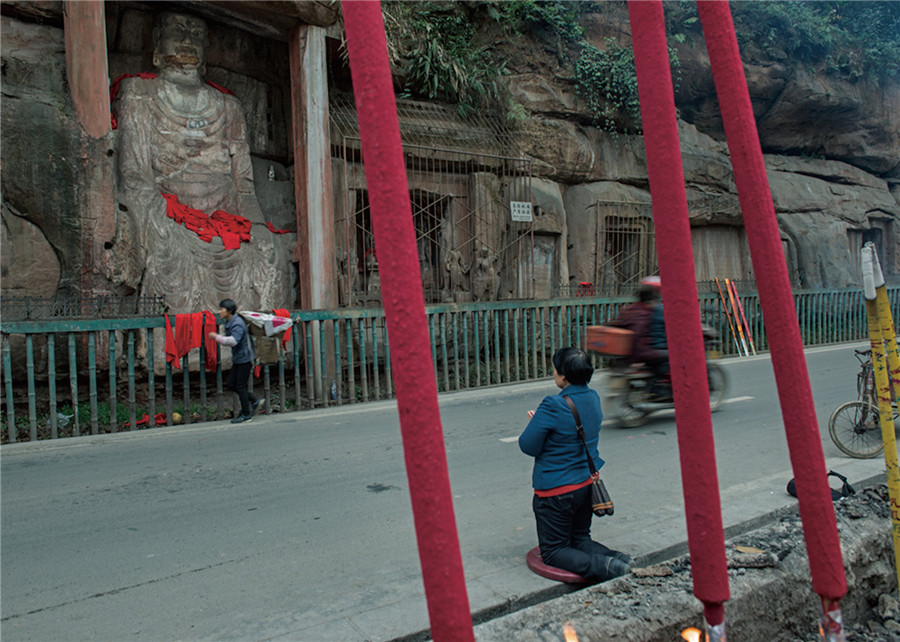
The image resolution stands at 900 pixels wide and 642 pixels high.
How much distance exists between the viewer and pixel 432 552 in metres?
1.09

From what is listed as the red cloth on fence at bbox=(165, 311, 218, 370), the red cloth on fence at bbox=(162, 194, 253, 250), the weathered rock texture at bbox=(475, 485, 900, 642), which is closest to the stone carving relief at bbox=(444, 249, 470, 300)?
the red cloth on fence at bbox=(162, 194, 253, 250)

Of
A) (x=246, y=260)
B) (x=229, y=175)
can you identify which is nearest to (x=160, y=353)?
(x=246, y=260)

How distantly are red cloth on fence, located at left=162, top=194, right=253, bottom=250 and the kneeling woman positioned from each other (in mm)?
8747

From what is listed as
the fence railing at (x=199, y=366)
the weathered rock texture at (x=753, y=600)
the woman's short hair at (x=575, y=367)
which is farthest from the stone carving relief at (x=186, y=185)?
the weathered rock texture at (x=753, y=600)

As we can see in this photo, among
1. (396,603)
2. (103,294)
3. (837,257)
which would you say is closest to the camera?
(396,603)

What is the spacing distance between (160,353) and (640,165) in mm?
12034

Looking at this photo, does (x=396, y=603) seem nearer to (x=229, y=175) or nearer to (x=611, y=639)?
(x=611, y=639)

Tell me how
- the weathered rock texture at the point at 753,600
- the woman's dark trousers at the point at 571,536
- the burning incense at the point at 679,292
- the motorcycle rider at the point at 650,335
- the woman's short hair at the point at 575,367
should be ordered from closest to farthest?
the burning incense at the point at 679,292 → the weathered rock texture at the point at 753,600 → the woman's dark trousers at the point at 571,536 → the woman's short hair at the point at 575,367 → the motorcycle rider at the point at 650,335

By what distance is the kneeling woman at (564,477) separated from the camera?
3326mm

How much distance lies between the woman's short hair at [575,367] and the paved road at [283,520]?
1.07 metres

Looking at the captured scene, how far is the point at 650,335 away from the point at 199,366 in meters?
6.00

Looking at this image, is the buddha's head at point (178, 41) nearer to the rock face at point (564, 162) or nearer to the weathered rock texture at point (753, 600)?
the rock face at point (564, 162)

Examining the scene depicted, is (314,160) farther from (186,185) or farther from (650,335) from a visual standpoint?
(650,335)

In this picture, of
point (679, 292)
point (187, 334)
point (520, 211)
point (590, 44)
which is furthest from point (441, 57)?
point (679, 292)
